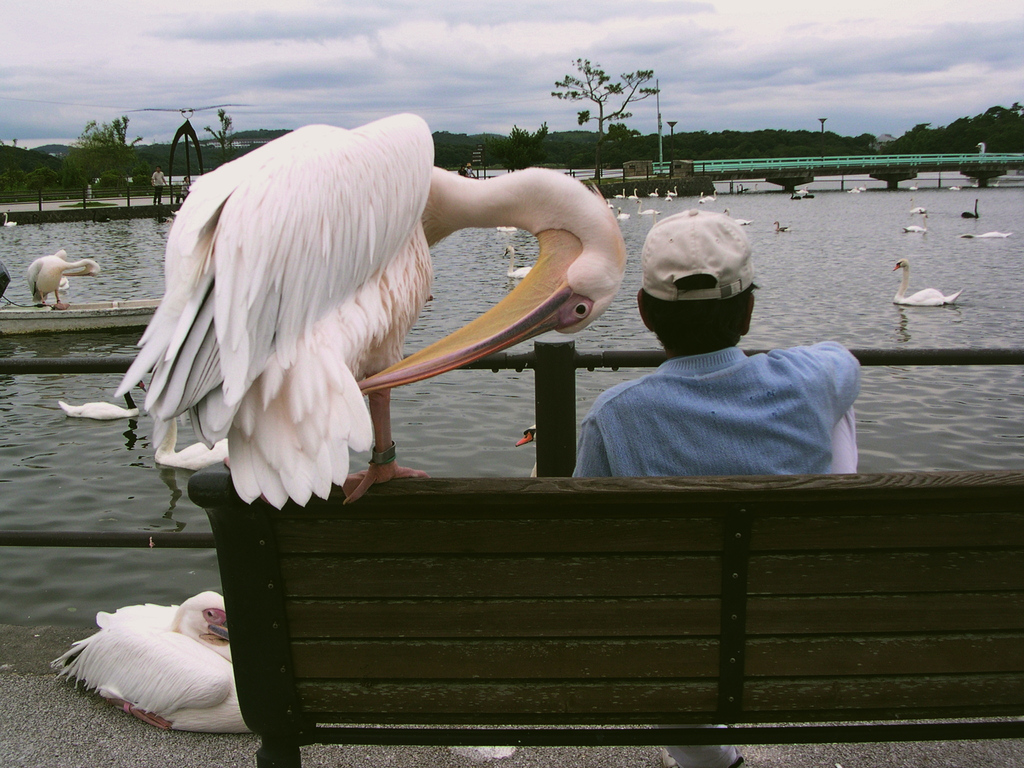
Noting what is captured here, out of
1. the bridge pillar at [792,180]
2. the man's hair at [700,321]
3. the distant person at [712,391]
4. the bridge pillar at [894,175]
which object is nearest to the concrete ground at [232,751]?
the distant person at [712,391]

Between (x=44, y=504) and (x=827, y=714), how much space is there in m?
6.83

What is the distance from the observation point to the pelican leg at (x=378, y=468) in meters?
1.47

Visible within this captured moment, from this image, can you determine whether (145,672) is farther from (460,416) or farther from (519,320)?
(460,416)

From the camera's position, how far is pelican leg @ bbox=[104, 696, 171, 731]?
2.39m

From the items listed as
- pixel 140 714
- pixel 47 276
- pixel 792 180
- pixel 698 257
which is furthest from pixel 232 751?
pixel 792 180

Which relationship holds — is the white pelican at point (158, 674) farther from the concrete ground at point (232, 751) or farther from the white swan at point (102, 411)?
the white swan at point (102, 411)

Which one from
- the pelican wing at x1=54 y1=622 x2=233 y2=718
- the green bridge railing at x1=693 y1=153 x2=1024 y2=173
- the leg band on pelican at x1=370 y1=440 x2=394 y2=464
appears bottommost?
the pelican wing at x1=54 y1=622 x2=233 y2=718

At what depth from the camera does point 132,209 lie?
128ft

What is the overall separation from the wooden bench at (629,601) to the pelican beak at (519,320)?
1.37 ft

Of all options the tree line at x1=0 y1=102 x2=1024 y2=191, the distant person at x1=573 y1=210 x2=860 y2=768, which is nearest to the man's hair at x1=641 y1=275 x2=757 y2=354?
the distant person at x1=573 y1=210 x2=860 y2=768

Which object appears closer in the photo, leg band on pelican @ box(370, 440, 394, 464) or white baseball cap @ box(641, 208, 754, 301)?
white baseball cap @ box(641, 208, 754, 301)

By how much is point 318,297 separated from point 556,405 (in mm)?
1270

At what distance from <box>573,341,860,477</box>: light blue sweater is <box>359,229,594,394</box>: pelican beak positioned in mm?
436

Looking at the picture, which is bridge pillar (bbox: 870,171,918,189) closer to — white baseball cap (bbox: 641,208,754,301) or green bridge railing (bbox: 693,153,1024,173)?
green bridge railing (bbox: 693,153,1024,173)
